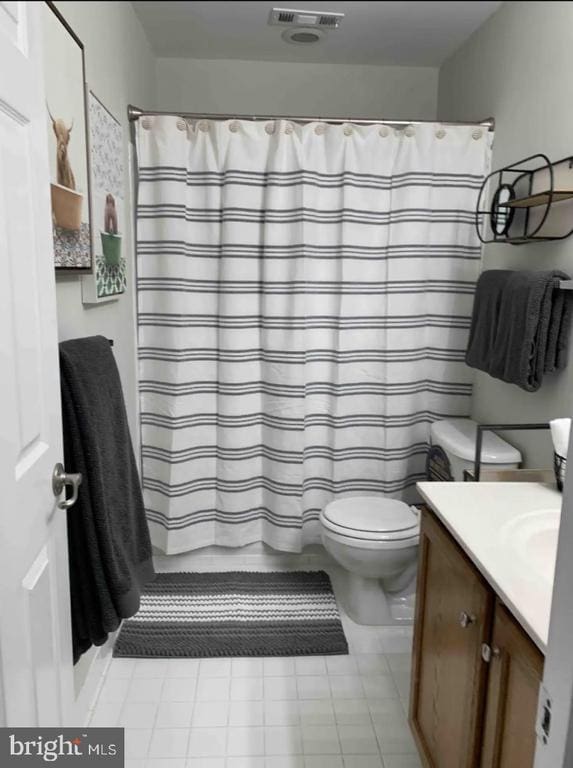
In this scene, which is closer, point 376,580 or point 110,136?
point 110,136

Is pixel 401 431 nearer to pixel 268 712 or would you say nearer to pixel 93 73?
pixel 268 712

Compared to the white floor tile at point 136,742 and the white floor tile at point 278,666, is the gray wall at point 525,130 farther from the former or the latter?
the white floor tile at point 136,742

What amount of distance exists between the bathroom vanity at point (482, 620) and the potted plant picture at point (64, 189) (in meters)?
1.00

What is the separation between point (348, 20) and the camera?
0.40m

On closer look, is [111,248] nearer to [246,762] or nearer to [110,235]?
[110,235]

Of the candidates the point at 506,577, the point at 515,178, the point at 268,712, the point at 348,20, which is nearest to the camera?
the point at 348,20

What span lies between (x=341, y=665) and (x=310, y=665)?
0.11 metres

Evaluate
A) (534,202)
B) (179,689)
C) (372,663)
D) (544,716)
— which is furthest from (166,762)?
(534,202)

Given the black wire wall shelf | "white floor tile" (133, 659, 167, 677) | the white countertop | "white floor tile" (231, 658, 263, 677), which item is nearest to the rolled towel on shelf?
the white countertop

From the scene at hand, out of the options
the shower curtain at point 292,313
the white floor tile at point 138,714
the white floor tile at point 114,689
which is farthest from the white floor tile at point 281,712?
the shower curtain at point 292,313

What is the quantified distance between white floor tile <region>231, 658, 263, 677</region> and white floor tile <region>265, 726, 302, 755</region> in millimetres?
251

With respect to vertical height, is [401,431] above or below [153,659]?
above

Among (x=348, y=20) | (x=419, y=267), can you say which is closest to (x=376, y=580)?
(x=419, y=267)

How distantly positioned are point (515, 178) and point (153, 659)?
80.8 inches
